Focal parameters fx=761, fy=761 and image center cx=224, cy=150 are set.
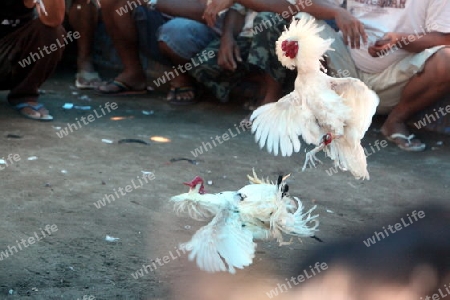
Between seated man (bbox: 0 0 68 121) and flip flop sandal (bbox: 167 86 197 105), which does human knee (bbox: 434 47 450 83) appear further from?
seated man (bbox: 0 0 68 121)

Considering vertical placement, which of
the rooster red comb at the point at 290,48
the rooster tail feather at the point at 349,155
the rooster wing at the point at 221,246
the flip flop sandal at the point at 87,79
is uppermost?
the rooster red comb at the point at 290,48

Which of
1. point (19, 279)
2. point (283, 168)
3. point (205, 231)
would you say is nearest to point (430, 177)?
point (283, 168)

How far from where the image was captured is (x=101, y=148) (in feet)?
17.2

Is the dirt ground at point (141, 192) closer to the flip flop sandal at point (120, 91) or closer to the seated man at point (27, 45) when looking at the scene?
the flip flop sandal at point (120, 91)

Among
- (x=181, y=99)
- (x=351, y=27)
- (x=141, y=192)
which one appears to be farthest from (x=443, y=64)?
(x=141, y=192)

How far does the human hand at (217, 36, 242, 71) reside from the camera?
239 inches

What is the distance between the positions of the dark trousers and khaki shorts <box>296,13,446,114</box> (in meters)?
1.84

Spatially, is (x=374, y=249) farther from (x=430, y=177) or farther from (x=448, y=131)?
(x=448, y=131)

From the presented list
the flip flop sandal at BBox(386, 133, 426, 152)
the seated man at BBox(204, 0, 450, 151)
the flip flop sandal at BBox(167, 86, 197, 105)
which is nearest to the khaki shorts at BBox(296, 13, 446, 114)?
the seated man at BBox(204, 0, 450, 151)

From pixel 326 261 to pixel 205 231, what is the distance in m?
0.68

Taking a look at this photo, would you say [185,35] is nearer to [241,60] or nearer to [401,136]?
[241,60]

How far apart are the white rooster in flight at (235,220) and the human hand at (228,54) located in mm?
2794

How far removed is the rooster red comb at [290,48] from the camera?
3.43m

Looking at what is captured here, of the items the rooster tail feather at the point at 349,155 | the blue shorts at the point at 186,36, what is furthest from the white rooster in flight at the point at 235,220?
the blue shorts at the point at 186,36
